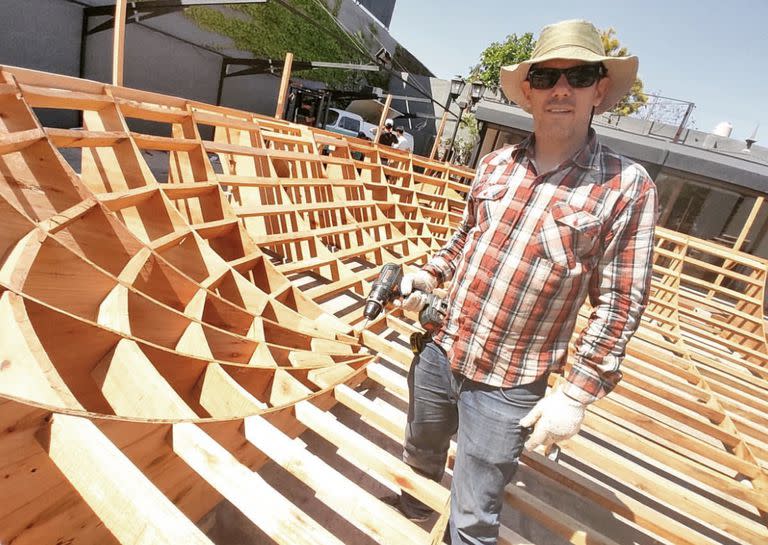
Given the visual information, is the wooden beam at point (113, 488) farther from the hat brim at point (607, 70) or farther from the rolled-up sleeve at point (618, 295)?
the hat brim at point (607, 70)

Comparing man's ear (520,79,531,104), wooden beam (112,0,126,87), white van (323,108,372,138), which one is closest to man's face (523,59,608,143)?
man's ear (520,79,531,104)

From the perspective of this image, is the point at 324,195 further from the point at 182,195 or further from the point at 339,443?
the point at 339,443

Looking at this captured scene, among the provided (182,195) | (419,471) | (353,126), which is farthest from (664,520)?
(353,126)

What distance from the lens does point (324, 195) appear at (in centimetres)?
577

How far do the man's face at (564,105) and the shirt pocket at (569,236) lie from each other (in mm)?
292

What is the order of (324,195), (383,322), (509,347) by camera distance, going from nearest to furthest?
(509,347), (383,322), (324,195)

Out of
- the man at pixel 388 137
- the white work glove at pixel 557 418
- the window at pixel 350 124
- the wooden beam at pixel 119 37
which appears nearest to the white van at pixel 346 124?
the window at pixel 350 124

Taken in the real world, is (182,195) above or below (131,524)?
above

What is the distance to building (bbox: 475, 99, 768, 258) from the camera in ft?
33.9

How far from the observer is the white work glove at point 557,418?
140 centimetres

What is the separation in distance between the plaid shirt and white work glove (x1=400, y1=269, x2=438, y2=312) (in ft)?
0.82

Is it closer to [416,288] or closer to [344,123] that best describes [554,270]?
[416,288]

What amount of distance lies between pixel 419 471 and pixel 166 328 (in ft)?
5.40

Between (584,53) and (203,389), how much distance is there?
2290 mm
